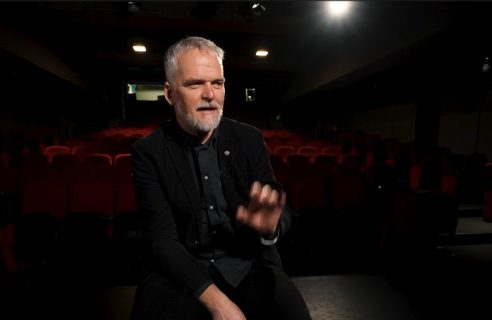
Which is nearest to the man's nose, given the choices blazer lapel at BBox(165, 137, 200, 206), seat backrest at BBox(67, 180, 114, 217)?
blazer lapel at BBox(165, 137, 200, 206)

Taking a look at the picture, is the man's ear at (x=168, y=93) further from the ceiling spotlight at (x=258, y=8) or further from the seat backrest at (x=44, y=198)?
the ceiling spotlight at (x=258, y=8)

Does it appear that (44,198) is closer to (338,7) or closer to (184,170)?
(184,170)

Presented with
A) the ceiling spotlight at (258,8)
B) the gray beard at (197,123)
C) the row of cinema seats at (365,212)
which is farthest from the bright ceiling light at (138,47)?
the gray beard at (197,123)

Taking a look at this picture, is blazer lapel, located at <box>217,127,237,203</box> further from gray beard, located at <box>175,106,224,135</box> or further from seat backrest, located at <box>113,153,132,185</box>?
seat backrest, located at <box>113,153,132,185</box>

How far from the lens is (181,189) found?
1.08 meters

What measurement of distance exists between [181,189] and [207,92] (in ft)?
1.09

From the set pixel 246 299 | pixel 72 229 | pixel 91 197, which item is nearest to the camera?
pixel 246 299

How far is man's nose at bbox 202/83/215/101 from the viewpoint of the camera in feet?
3.41

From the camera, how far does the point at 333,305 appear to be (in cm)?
176

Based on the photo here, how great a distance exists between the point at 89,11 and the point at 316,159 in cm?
581

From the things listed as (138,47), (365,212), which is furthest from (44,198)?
(138,47)

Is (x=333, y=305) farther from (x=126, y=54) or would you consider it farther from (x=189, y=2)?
(x=126, y=54)

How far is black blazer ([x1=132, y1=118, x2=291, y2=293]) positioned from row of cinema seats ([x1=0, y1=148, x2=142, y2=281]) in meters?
1.85

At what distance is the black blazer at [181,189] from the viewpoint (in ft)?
3.47
